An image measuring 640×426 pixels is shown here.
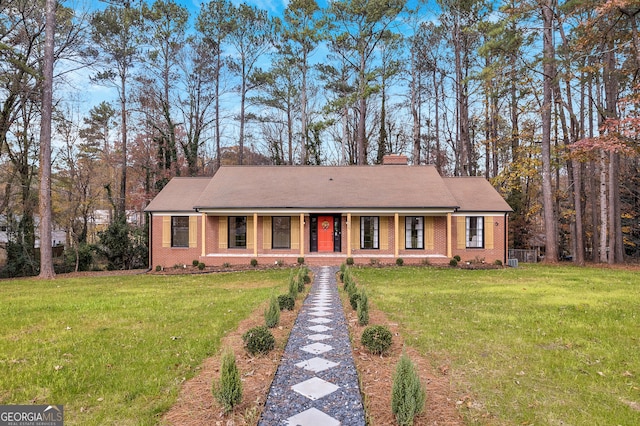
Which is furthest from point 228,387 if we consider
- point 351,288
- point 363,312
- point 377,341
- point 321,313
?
point 351,288

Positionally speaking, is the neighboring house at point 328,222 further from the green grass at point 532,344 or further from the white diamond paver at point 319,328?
the white diamond paver at point 319,328

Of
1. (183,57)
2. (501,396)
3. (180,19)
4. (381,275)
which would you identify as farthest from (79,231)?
(501,396)

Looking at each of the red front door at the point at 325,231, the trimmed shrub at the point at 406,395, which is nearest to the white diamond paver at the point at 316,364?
the trimmed shrub at the point at 406,395

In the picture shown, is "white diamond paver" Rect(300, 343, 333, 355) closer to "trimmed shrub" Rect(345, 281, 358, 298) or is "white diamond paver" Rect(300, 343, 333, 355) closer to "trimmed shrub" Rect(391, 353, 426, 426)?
"trimmed shrub" Rect(391, 353, 426, 426)

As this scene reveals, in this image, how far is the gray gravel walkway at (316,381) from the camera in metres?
2.94

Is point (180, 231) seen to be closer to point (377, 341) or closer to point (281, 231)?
point (281, 231)

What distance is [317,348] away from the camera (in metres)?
4.64

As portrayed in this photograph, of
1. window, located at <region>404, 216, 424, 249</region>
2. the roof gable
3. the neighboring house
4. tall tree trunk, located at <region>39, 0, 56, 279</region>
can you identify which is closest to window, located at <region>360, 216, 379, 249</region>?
the neighboring house

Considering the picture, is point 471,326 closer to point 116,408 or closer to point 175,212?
point 116,408

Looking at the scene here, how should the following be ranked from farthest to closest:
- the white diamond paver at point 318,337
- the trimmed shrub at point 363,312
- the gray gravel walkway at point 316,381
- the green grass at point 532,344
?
the trimmed shrub at point 363,312 < the white diamond paver at point 318,337 < the green grass at point 532,344 < the gray gravel walkway at point 316,381

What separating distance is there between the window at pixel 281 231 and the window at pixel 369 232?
3.54m

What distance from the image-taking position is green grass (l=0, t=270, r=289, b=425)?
336 cm

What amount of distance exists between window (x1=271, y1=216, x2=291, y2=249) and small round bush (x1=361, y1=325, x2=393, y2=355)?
12629 mm

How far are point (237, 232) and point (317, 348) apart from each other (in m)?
13.1
